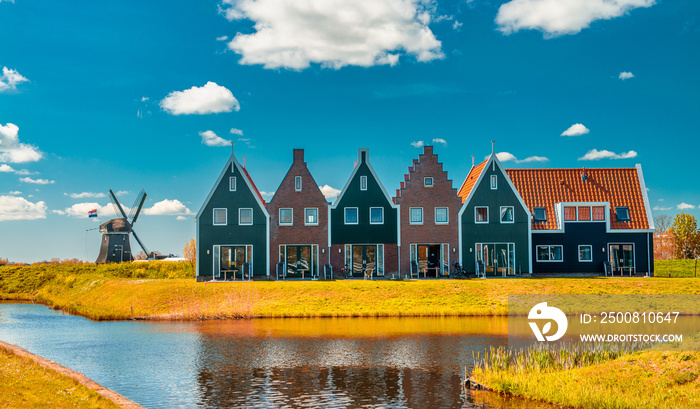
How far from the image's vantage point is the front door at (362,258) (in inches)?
1604

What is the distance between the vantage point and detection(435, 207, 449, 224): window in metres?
41.4

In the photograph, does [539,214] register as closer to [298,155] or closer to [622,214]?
[622,214]

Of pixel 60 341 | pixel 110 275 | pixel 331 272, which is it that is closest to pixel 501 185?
pixel 331 272

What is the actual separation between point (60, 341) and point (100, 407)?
13.1m

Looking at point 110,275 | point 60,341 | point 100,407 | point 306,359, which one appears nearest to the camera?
point 100,407

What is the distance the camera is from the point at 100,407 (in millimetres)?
11914

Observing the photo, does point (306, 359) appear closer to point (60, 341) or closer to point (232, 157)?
point (60, 341)

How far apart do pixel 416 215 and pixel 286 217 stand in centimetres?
929

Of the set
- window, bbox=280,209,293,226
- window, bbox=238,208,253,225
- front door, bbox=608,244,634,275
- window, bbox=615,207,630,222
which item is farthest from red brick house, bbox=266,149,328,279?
window, bbox=615,207,630,222

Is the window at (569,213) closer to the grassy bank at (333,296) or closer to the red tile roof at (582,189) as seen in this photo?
the red tile roof at (582,189)

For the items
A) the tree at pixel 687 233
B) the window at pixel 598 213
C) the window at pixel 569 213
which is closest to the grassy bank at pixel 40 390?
the window at pixel 569 213

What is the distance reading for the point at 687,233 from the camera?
51.8 metres

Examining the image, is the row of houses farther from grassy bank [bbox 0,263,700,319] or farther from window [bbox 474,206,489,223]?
grassy bank [bbox 0,263,700,319]

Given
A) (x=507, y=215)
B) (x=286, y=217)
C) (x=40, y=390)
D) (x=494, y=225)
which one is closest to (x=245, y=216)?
(x=286, y=217)
